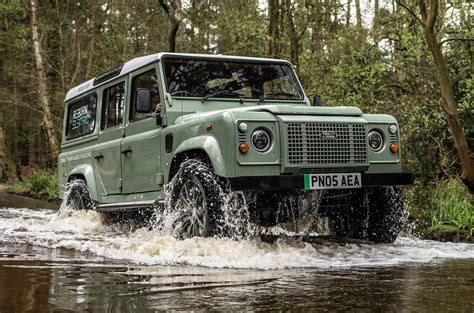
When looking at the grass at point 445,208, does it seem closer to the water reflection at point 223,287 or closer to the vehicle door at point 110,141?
the water reflection at point 223,287

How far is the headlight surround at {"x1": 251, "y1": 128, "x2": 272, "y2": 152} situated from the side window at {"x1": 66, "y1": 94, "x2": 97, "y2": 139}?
155 inches

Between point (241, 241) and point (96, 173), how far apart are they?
3.69 metres

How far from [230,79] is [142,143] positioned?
4.20 feet

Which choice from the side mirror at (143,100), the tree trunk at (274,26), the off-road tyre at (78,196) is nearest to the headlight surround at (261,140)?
the side mirror at (143,100)

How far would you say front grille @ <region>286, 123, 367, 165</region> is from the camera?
19.7 feet

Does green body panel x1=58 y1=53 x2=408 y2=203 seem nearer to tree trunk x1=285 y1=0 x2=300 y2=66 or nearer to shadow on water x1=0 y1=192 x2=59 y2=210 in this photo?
shadow on water x1=0 y1=192 x2=59 y2=210

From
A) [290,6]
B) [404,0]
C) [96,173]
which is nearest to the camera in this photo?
[96,173]

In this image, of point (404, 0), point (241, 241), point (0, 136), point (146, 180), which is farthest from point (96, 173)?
point (0, 136)

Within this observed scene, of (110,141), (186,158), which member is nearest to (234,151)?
(186,158)

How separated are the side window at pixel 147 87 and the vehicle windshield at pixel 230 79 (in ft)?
0.72

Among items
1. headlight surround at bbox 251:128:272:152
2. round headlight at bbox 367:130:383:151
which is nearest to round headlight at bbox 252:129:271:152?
headlight surround at bbox 251:128:272:152

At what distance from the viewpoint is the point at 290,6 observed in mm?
14766

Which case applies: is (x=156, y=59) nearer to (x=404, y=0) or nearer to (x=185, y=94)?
(x=185, y=94)

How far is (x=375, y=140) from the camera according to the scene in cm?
662
